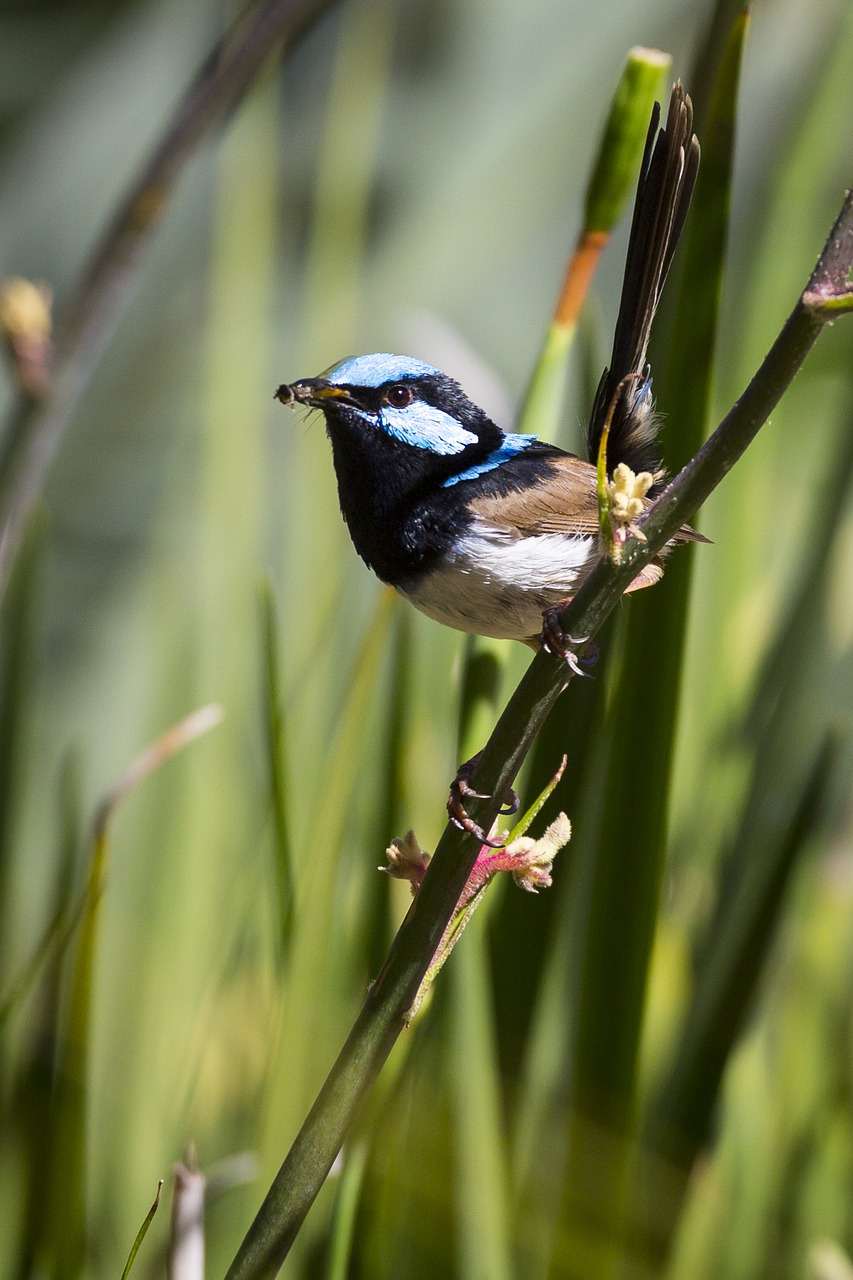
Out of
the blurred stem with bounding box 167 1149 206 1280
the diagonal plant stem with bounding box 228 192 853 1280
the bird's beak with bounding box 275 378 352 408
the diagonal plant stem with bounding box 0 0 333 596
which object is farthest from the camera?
the diagonal plant stem with bounding box 0 0 333 596

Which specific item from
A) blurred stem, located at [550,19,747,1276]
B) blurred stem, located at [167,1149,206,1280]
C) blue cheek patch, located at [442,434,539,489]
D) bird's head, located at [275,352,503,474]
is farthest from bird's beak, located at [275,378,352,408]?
blurred stem, located at [167,1149,206,1280]

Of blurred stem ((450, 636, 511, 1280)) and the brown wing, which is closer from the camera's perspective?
blurred stem ((450, 636, 511, 1280))

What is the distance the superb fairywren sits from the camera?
0.81 m

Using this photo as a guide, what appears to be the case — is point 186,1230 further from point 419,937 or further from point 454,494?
point 454,494

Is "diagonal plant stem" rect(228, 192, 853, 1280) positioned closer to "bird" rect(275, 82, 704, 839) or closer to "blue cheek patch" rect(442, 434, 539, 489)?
"bird" rect(275, 82, 704, 839)

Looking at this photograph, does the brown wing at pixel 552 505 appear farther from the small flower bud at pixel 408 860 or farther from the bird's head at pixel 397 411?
the small flower bud at pixel 408 860

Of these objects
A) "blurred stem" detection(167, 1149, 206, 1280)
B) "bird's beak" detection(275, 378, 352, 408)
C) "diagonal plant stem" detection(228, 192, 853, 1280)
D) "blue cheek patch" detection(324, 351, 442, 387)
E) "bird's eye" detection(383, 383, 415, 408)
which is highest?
"blue cheek patch" detection(324, 351, 442, 387)

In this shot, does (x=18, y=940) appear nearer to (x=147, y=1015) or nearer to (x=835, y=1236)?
(x=147, y=1015)

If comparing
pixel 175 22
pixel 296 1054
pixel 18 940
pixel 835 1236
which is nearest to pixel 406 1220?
pixel 296 1054

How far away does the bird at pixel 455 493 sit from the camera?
808 millimetres

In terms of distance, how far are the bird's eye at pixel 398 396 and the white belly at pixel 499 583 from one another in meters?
0.10

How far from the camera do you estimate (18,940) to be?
1443 millimetres

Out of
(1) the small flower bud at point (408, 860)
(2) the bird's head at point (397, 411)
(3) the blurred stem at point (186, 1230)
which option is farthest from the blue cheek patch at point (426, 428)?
(3) the blurred stem at point (186, 1230)

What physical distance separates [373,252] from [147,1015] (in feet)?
5.74
